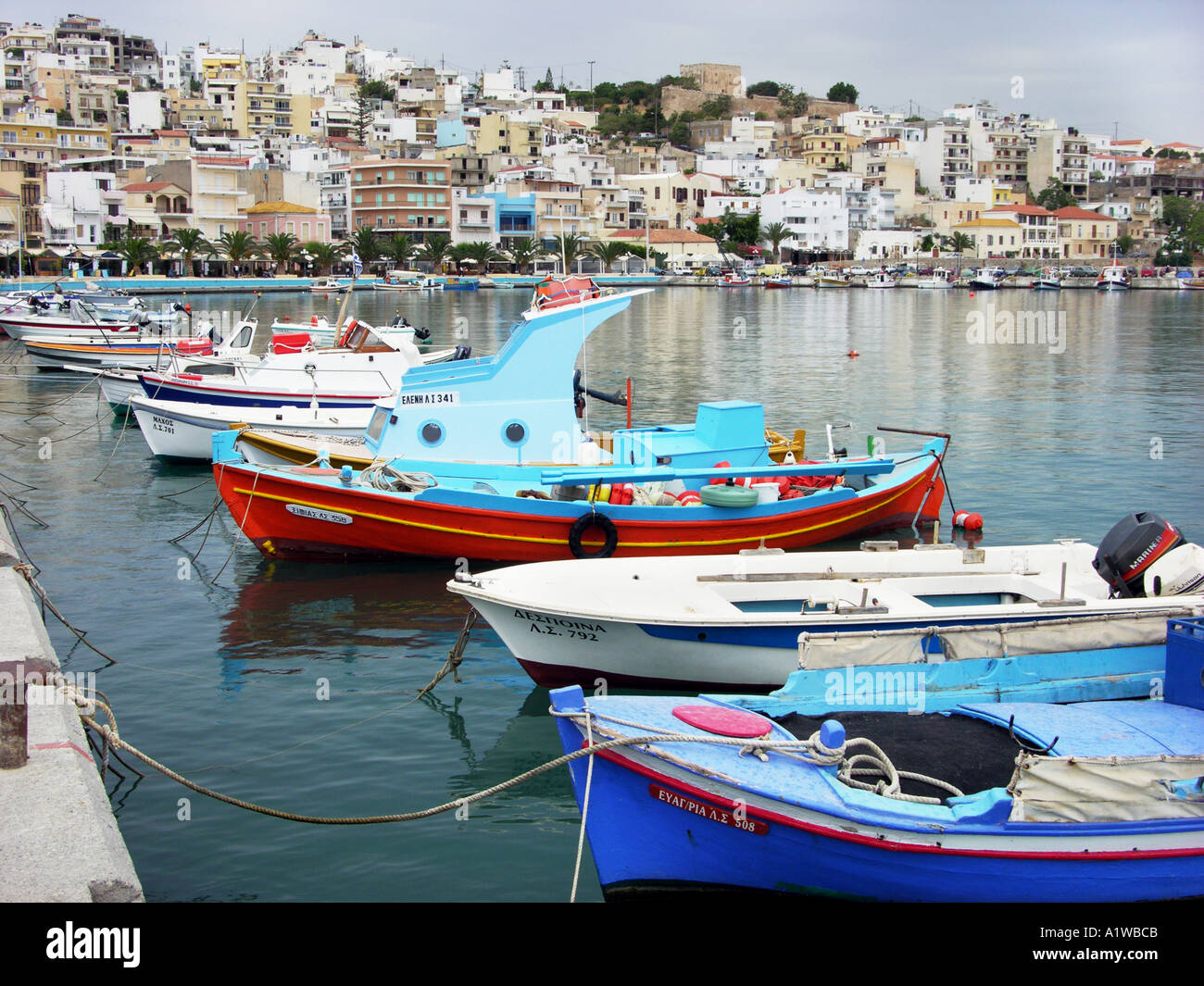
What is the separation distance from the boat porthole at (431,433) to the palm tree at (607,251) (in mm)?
97660

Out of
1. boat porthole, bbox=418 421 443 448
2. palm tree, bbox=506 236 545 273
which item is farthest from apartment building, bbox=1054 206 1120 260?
boat porthole, bbox=418 421 443 448

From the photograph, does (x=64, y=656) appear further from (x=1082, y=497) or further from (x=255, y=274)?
(x=255, y=274)

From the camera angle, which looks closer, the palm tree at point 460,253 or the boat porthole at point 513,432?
the boat porthole at point 513,432

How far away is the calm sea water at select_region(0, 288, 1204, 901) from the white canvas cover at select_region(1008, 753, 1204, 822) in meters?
3.17

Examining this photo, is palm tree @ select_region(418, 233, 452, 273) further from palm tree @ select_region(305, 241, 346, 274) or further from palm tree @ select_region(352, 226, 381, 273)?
palm tree @ select_region(305, 241, 346, 274)

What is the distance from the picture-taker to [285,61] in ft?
609

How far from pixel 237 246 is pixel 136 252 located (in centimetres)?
946

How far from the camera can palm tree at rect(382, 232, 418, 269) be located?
106 meters

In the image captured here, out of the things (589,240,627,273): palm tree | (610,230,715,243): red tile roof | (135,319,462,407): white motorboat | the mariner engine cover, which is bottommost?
the mariner engine cover

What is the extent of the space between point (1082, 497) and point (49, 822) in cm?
1960

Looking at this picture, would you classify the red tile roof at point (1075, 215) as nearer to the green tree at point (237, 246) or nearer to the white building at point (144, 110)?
the green tree at point (237, 246)

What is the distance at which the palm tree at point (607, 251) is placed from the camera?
113062mm

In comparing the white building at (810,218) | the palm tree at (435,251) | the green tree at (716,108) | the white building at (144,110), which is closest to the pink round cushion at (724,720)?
the palm tree at (435,251)
